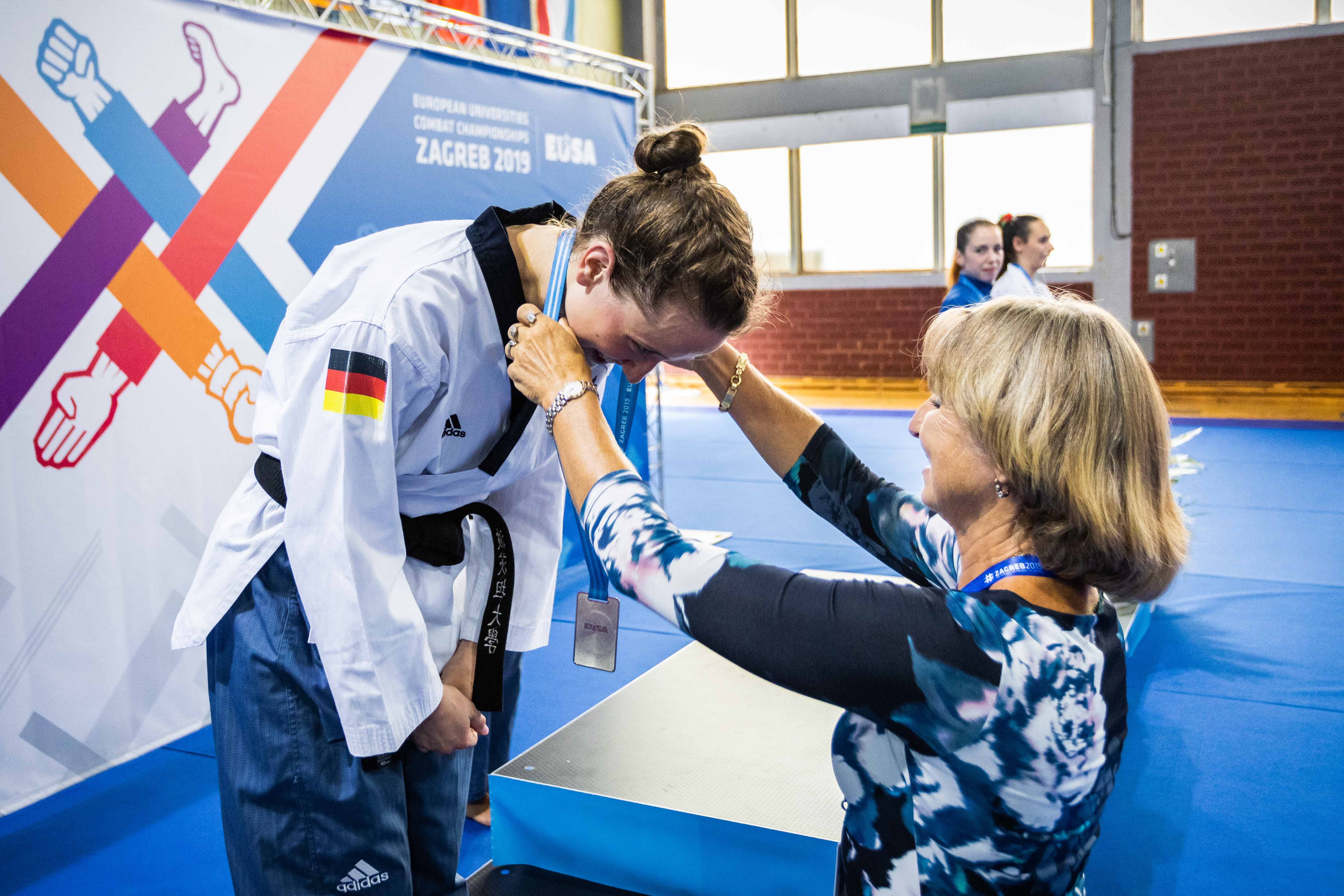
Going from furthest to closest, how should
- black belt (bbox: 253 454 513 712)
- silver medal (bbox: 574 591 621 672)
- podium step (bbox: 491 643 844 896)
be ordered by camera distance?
podium step (bbox: 491 643 844 896)
silver medal (bbox: 574 591 621 672)
black belt (bbox: 253 454 513 712)

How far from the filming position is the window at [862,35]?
1029cm

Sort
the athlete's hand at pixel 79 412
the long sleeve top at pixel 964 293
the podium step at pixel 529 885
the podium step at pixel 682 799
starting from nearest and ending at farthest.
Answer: the podium step at pixel 682 799 < the podium step at pixel 529 885 < the athlete's hand at pixel 79 412 < the long sleeve top at pixel 964 293

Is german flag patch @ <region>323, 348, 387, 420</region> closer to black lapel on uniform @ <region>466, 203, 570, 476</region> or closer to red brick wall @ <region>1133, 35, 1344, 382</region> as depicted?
black lapel on uniform @ <region>466, 203, 570, 476</region>

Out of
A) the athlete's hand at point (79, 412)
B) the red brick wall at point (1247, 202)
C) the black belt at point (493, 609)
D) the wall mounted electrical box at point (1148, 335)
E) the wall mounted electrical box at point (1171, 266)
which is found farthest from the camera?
the wall mounted electrical box at point (1148, 335)

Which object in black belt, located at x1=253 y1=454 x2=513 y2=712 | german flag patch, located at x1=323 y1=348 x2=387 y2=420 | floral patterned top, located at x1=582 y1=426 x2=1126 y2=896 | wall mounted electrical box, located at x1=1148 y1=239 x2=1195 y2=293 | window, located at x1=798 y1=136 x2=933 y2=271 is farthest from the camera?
window, located at x1=798 y1=136 x2=933 y2=271

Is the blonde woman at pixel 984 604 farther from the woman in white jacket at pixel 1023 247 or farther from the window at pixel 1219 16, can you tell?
the window at pixel 1219 16

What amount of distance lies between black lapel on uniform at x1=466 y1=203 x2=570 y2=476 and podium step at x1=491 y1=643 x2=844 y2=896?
0.90m

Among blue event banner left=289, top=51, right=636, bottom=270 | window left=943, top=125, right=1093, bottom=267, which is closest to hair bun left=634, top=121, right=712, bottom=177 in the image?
Result: blue event banner left=289, top=51, right=636, bottom=270

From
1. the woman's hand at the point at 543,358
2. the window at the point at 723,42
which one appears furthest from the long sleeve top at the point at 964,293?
the window at the point at 723,42

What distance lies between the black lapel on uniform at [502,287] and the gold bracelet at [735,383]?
14.7 inches

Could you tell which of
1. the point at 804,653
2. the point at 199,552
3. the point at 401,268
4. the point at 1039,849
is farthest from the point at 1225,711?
the point at 199,552

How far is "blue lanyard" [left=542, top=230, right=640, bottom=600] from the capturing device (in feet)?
4.16

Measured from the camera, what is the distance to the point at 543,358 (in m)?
1.19

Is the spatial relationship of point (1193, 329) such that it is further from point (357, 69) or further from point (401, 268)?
point (401, 268)
